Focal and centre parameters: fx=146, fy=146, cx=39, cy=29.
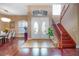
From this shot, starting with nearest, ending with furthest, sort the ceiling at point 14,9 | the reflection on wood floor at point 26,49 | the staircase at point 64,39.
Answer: the ceiling at point 14,9 < the reflection on wood floor at point 26,49 < the staircase at point 64,39

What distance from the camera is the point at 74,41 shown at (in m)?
2.74

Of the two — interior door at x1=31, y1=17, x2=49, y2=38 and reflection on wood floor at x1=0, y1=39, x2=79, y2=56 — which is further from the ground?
interior door at x1=31, y1=17, x2=49, y2=38

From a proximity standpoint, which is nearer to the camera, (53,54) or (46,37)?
(53,54)

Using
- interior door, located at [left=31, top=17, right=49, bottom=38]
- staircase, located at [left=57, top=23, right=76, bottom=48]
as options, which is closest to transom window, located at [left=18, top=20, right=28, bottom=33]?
interior door, located at [left=31, top=17, right=49, bottom=38]

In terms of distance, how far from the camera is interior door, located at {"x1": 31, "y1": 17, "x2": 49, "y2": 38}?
2630mm

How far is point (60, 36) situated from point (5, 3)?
127 centimetres

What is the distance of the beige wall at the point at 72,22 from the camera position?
2654 millimetres

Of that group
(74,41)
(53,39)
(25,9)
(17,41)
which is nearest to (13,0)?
(25,9)

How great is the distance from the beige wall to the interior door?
1.22 ft

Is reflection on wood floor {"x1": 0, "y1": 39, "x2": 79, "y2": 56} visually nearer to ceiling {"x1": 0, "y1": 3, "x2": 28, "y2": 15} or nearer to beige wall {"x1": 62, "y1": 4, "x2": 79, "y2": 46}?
beige wall {"x1": 62, "y1": 4, "x2": 79, "y2": 46}

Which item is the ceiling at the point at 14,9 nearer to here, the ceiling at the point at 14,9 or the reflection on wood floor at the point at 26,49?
the ceiling at the point at 14,9

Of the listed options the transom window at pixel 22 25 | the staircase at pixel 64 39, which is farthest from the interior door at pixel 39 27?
the staircase at pixel 64 39

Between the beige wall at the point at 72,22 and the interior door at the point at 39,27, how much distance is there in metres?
0.37

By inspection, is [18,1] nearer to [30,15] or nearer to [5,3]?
[5,3]
